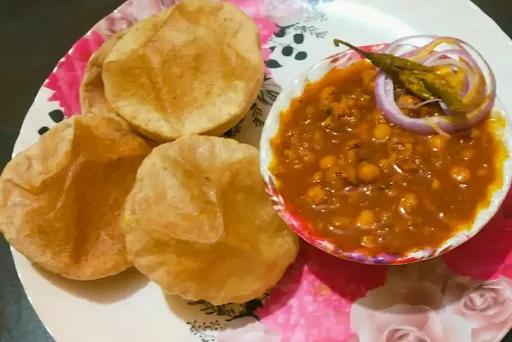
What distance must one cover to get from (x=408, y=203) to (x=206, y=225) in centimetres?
74

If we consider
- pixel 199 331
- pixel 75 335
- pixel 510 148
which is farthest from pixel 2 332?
pixel 510 148

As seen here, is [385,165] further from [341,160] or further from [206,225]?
[206,225]

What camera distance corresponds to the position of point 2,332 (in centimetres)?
282

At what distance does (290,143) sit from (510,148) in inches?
31.3

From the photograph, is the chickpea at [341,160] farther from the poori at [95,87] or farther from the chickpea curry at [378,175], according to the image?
the poori at [95,87]

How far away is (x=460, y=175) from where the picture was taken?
6.98 ft

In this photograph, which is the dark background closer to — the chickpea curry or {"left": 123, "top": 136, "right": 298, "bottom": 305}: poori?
{"left": 123, "top": 136, "right": 298, "bottom": 305}: poori

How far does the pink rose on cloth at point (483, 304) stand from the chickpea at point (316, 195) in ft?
2.22

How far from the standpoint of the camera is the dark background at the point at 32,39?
3.26 meters

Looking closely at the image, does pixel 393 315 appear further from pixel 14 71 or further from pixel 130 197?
pixel 14 71

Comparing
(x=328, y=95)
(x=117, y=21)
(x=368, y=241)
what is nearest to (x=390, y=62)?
(x=328, y=95)

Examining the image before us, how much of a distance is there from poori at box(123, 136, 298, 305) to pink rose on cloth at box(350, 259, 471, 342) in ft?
1.22

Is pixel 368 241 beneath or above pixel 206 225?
above

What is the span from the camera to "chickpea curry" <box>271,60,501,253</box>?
2.10 metres
